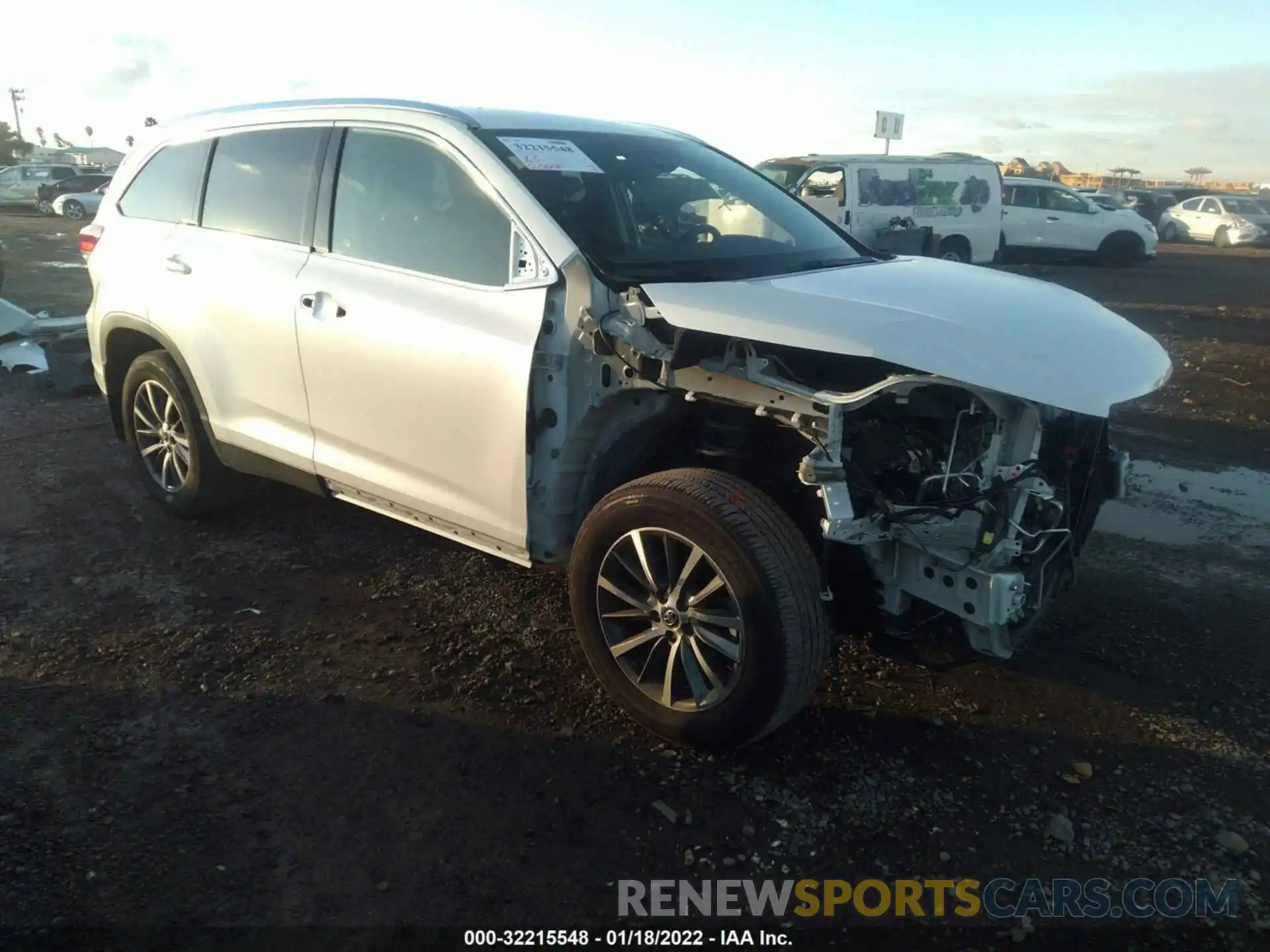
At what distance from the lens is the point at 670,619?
9.87 feet

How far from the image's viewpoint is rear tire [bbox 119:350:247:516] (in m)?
4.56

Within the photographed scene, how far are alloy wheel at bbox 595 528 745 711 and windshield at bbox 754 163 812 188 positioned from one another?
12.8 m

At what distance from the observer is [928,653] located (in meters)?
3.22

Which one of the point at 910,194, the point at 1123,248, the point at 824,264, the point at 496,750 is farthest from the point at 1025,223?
the point at 496,750

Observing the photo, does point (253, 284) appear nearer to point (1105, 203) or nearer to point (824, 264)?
point (824, 264)

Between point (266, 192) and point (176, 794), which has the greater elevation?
point (266, 192)

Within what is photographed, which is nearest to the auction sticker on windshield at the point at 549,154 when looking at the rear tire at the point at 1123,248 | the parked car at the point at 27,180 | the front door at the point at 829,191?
the front door at the point at 829,191

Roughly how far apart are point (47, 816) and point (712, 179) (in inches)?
128

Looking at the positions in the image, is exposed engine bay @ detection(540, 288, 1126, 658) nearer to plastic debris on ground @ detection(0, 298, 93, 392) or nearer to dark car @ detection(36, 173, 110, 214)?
plastic debris on ground @ detection(0, 298, 93, 392)

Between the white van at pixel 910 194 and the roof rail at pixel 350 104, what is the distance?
404 inches

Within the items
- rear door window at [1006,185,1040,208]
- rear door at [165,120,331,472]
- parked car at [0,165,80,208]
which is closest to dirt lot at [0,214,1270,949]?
rear door at [165,120,331,472]

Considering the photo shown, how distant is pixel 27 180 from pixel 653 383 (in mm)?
36561

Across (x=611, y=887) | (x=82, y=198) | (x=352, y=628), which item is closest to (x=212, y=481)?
(x=352, y=628)

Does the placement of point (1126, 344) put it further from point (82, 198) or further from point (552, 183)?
point (82, 198)
